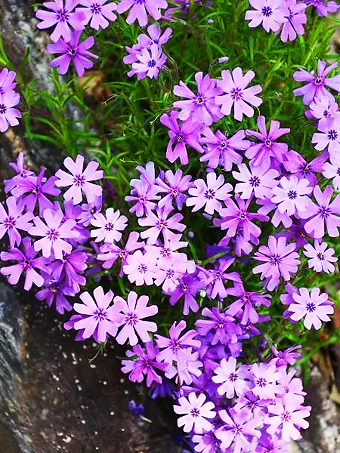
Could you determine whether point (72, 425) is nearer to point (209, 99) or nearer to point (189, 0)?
point (209, 99)

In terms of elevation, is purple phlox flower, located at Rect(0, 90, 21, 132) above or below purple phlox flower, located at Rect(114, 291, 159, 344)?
above

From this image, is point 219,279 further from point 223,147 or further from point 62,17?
point 62,17

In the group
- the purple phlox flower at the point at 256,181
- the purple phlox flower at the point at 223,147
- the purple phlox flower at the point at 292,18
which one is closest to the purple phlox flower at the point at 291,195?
the purple phlox flower at the point at 256,181

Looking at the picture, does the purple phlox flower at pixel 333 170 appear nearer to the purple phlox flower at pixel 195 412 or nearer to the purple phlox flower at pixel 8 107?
the purple phlox flower at pixel 195 412

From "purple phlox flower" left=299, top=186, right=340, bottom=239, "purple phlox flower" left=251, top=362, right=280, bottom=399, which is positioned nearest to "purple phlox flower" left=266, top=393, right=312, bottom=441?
"purple phlox flower" left=251, top=362, right=280, bottom=399

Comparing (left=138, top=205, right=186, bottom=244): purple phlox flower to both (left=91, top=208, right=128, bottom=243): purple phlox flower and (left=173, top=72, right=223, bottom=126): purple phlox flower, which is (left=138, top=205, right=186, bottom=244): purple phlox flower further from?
(left=173, top=72, right=223, bottom=126): purple phlox flower

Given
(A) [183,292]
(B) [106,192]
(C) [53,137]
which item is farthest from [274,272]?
(C) [53,137]
